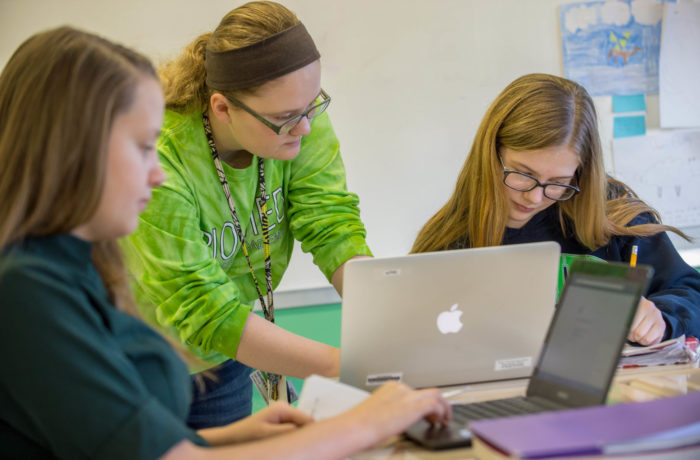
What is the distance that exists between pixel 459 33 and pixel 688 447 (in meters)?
2.20

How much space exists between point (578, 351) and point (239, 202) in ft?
2.82

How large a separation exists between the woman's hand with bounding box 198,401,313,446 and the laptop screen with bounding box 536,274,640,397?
37cm

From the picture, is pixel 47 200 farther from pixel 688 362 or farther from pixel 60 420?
pixel 688 362

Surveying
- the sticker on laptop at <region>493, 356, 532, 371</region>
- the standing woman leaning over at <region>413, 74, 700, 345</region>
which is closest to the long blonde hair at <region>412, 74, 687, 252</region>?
the standing woman leaning over at <region>413, 74, 700, 345</region>

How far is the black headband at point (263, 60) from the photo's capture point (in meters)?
1.41

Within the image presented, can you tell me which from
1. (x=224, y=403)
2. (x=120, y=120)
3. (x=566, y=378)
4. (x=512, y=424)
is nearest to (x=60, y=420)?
(x=120, y=120)

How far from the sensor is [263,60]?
4.64ft

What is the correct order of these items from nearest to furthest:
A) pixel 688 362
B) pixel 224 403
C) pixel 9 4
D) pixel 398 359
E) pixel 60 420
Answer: pixel 60 420 < pixel 398 359 < pixel 688 362 < pixel 224 403 < pixel 9 4

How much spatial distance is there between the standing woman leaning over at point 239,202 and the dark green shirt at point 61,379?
0.48 m

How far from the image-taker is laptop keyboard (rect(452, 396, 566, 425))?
1.04 metres

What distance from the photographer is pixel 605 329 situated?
1007mm

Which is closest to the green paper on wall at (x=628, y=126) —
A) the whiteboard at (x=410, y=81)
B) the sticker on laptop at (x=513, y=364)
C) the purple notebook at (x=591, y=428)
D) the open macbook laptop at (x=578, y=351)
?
the whiteboard at (x=410, y=81)

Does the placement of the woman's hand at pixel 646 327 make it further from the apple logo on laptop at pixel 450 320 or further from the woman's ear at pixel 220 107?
the woman's ear at pixel 220 107

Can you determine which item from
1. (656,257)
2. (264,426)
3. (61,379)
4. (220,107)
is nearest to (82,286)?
(61,379)
